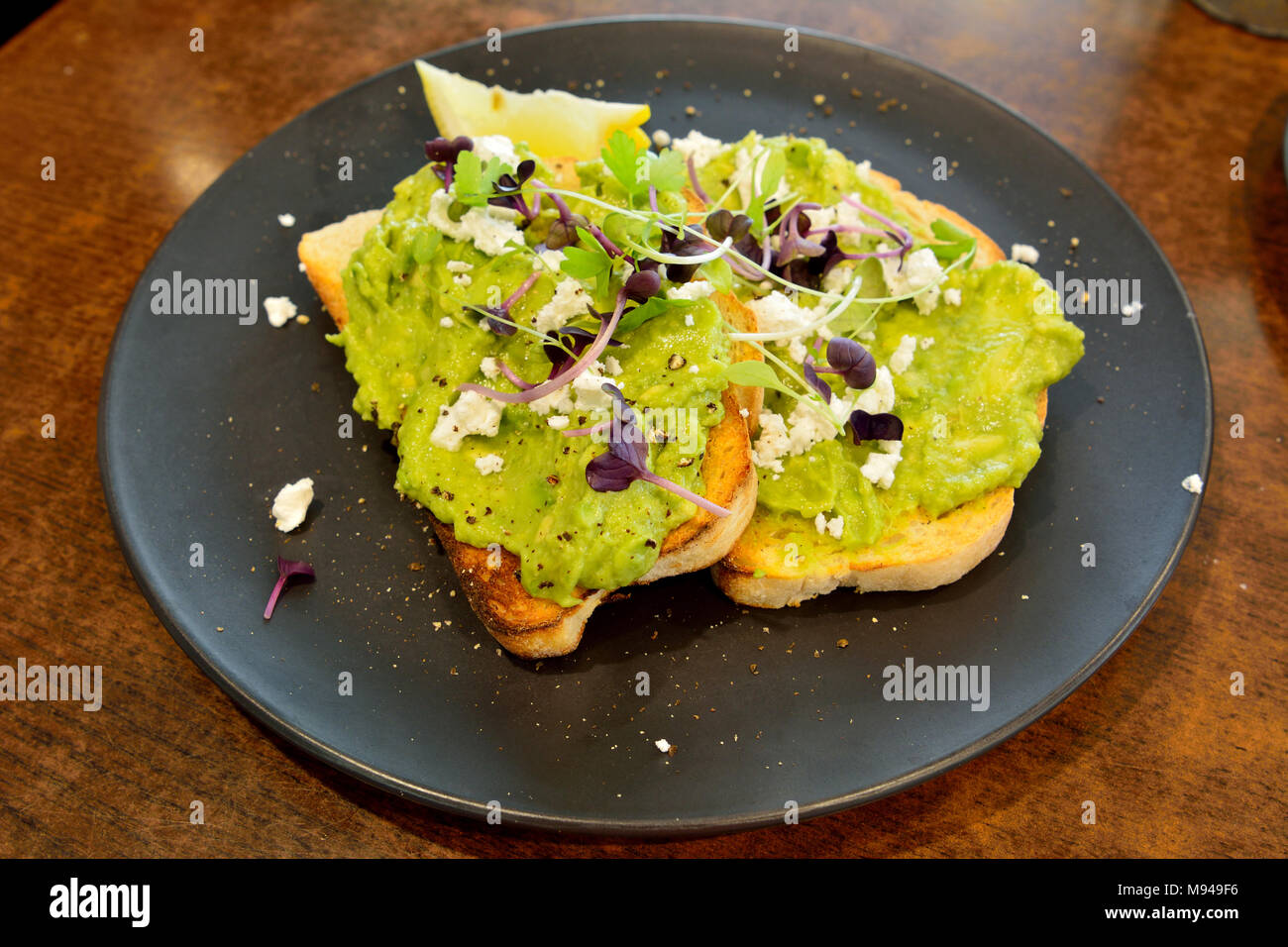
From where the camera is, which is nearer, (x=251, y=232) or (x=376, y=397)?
(x=376, y=397)

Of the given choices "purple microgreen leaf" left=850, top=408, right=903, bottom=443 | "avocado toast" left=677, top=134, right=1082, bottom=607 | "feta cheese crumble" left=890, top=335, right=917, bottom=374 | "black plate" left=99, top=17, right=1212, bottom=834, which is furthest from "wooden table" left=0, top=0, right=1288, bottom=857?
"feta cheese crumble" left=890, top=335, right=917, bottom=374

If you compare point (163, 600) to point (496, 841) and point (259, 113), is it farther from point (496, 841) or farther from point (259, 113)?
point (259, 113)

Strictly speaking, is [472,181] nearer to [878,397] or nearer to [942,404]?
[878,397]

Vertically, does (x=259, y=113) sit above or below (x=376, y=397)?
above

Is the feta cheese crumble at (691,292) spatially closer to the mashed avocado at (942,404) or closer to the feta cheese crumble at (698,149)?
the mashed avocado at (942,404)

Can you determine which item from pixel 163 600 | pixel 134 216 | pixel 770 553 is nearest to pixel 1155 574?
pixel 770 553

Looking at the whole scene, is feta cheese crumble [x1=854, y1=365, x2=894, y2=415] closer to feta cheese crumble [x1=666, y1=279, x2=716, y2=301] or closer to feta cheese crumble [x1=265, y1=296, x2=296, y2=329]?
feta cheese crumble [x1=666, y1=279, x2=716, y2=301]
